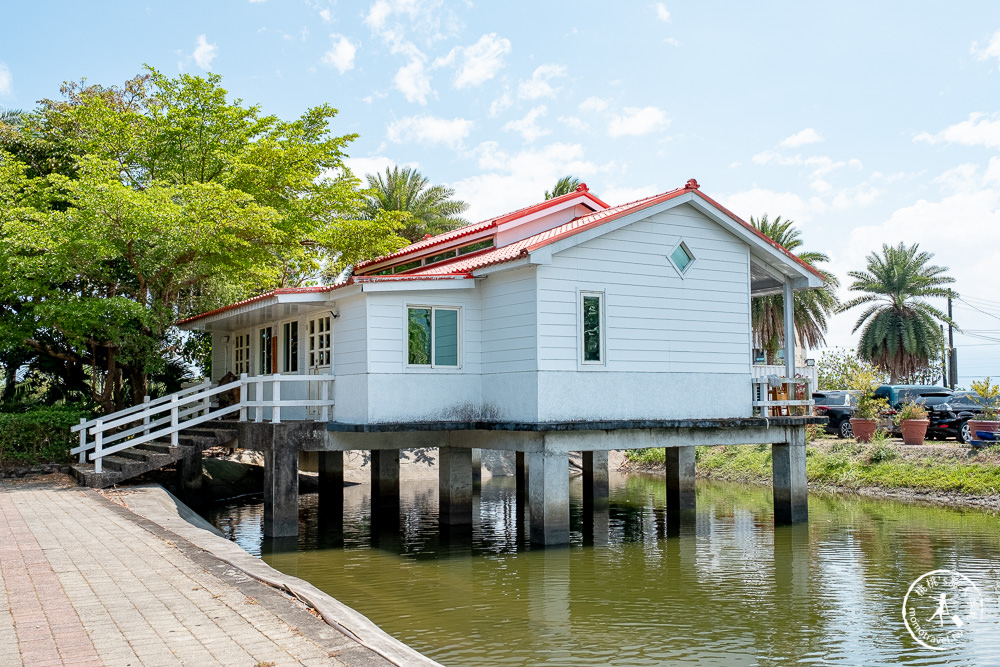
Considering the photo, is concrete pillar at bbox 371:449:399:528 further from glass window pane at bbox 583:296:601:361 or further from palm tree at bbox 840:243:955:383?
palm tree at bbox 840:243:955:383

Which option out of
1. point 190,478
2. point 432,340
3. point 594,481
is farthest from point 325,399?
point 594,481

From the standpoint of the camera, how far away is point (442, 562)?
14805 mm

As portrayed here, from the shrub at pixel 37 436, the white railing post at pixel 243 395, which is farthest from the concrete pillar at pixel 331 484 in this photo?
the shrub at pixel 37 436

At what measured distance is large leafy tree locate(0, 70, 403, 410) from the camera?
19.9 metres

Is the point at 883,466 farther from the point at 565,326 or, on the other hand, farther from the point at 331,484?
the point at 331,484

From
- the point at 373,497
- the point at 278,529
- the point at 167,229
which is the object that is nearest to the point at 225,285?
the point at 167,229

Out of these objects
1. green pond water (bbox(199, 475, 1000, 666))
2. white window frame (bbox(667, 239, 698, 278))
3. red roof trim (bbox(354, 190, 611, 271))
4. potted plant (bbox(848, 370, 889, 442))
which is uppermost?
red roof trim (bbox(354, 190, 611, 271))

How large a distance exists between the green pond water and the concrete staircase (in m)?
1.94

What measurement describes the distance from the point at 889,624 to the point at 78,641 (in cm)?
878

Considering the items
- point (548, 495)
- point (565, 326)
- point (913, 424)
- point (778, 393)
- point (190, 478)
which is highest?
point (565, 326)

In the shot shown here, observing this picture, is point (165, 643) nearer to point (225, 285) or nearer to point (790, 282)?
point (790, 282)

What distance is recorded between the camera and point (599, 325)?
53.3 feet

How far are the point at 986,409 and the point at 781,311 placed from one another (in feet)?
45.6

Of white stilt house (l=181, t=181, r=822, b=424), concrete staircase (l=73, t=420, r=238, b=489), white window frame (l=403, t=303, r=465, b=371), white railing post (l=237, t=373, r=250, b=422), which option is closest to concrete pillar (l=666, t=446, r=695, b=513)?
white stilt house (l=181, t=181, r=822, b=424)
